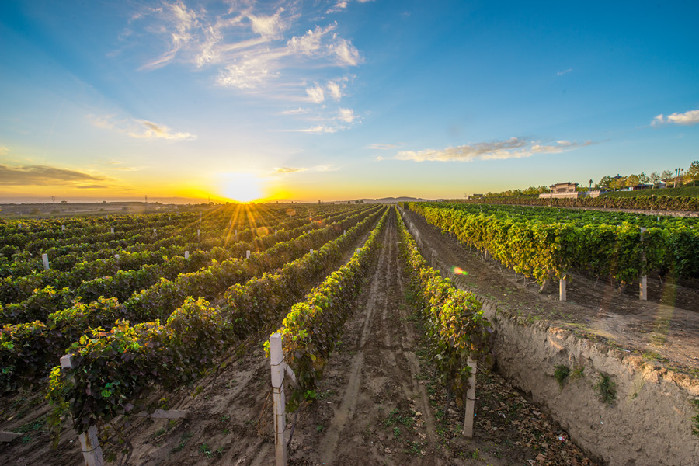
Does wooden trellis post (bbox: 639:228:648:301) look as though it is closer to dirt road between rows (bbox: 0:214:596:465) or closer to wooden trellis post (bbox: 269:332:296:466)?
dirt road between rows (bbox: 0:214:596:465)

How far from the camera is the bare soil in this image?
491cm

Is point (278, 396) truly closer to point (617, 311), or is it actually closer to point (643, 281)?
point (617, 311)

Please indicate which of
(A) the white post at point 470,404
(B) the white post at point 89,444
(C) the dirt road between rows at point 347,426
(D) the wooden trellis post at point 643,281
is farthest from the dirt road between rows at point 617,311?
(B) the white post at point 89,444

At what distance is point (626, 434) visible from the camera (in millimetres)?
4703

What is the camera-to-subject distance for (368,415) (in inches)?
229

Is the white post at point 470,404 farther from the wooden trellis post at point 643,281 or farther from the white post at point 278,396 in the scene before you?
the wooden trellis post at point 643,281

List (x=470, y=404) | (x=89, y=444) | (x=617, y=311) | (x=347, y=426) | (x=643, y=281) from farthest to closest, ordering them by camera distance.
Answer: (x=643, y=281) → (x=617, y=311) → (x=347, y=426) → (x=470, y=404) → (x=89, y=444)

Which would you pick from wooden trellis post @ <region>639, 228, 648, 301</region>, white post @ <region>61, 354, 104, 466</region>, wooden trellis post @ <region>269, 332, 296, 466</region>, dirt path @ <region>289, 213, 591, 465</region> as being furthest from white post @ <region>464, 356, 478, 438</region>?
wooden trellis post @ <region>639, 228, 648, 301</region>

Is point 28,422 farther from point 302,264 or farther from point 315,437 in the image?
point 302,264

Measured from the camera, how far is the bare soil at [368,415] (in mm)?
4906

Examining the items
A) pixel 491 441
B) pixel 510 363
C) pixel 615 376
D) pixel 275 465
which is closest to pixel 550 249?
pixel 510 363

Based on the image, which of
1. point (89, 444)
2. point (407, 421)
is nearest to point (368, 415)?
point (407, 421)

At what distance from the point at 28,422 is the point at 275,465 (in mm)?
5175

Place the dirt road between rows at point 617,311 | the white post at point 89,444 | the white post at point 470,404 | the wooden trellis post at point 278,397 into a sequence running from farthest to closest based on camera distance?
the dirt road between rows at point 617,311 < the white post at point 470,404 < the wooden trellis post at point 278,397 < the white post at point 89,444
